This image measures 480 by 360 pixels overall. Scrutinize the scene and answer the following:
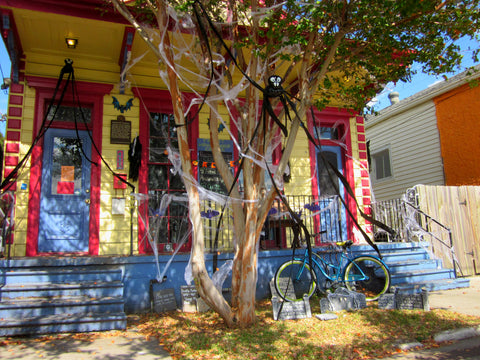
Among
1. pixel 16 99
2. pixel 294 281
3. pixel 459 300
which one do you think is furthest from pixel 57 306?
pixel 459 300

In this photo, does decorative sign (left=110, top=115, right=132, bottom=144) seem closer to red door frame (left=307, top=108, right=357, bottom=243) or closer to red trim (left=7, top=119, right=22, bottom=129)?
red trim (left=7, top=119, right=22, bottom=129)

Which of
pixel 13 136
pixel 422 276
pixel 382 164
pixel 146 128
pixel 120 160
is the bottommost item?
pixel 422 276

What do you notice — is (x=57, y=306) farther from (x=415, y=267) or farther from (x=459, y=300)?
(x=415, y=267)

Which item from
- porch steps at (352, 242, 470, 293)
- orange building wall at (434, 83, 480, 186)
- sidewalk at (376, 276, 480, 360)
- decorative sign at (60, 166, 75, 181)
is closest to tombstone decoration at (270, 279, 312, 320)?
sidewalk at (376, 276, 480, 360)

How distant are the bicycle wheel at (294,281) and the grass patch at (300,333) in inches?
18.3

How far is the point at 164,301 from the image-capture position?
648cm

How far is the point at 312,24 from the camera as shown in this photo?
5.53 meters

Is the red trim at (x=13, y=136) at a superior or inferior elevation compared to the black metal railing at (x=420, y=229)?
superior

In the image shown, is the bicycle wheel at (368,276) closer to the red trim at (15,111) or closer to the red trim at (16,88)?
the red trim at (15,111)

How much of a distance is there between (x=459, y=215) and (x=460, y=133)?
430cm

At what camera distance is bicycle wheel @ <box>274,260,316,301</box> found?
21.9 ft

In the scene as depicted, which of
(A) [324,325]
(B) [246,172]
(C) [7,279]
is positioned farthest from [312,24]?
(C) [7,279]

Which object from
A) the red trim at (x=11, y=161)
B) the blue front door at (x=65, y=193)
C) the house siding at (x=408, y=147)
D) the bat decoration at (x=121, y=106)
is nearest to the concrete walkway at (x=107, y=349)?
the blue front door at (x=65, y=193)

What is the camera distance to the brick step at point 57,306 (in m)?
5.27
